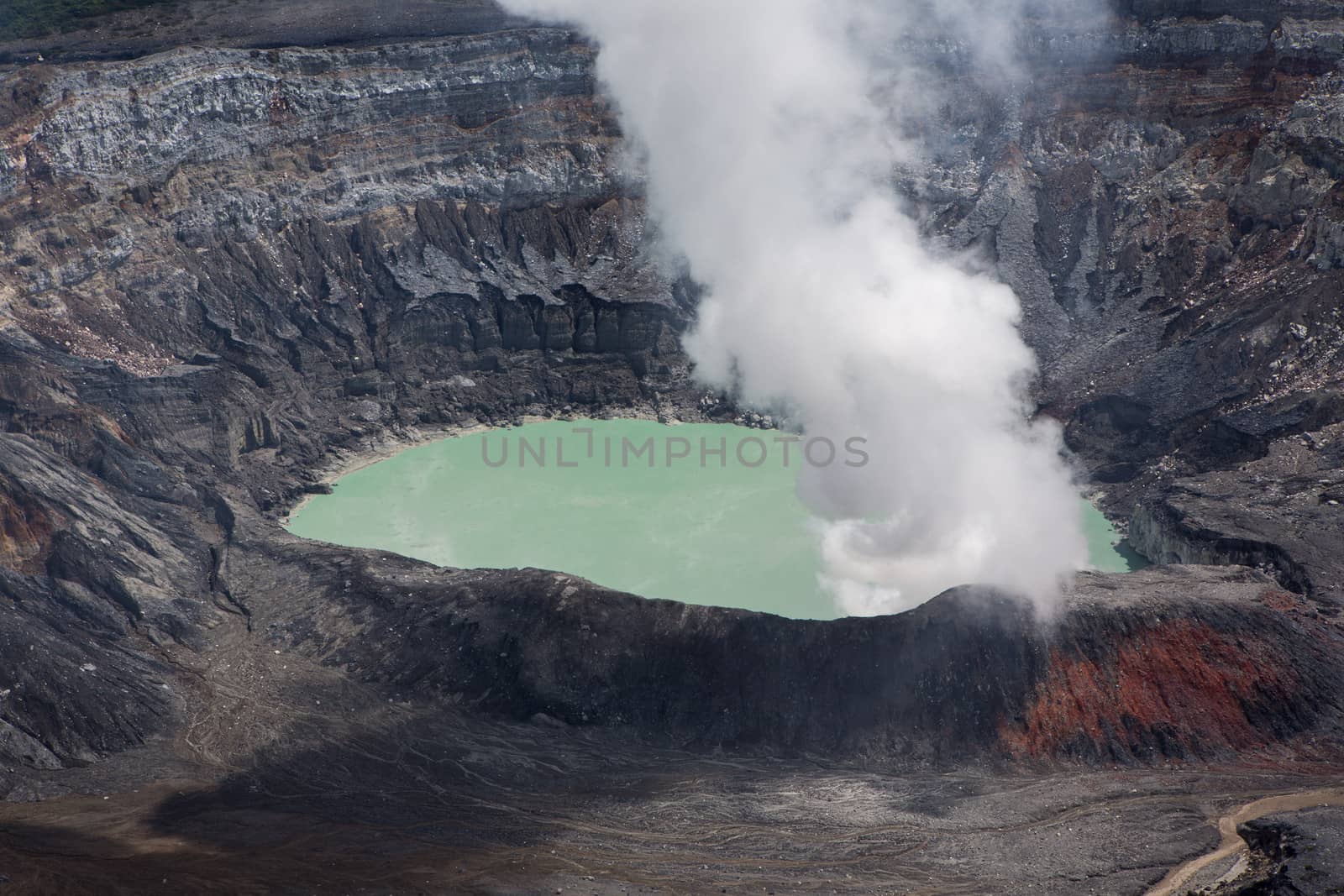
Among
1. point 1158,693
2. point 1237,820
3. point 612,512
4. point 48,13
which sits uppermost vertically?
point 48,13

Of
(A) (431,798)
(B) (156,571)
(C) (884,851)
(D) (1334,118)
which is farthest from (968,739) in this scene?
(D) (1334,118)

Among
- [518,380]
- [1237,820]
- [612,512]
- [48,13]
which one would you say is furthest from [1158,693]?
[48,13]

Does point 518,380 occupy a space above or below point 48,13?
below

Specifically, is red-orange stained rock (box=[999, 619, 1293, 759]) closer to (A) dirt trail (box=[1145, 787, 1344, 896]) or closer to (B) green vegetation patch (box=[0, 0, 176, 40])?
(A) dirt trail (box=[1145, 787, 1344, 896])

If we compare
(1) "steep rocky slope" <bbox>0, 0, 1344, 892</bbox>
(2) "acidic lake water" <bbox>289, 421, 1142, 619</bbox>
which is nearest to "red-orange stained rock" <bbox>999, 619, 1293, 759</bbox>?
(1) "steep rocky slope" <bbox>0, 0, 1344, 892</bbox>

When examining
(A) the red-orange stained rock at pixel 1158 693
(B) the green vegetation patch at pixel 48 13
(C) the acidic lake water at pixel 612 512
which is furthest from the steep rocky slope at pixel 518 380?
(C) the acidic lake water at pixel 612 512

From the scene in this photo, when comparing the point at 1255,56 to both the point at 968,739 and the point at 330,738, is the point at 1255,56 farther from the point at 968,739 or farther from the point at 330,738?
the point at 330,738

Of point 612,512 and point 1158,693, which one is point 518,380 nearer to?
point 612,512

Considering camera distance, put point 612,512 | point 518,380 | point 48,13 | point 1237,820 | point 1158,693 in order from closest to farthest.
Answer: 1. point 1237,820
2. point 1158,693
3. point 612,512
4. point 518,380
5. point 48,13
